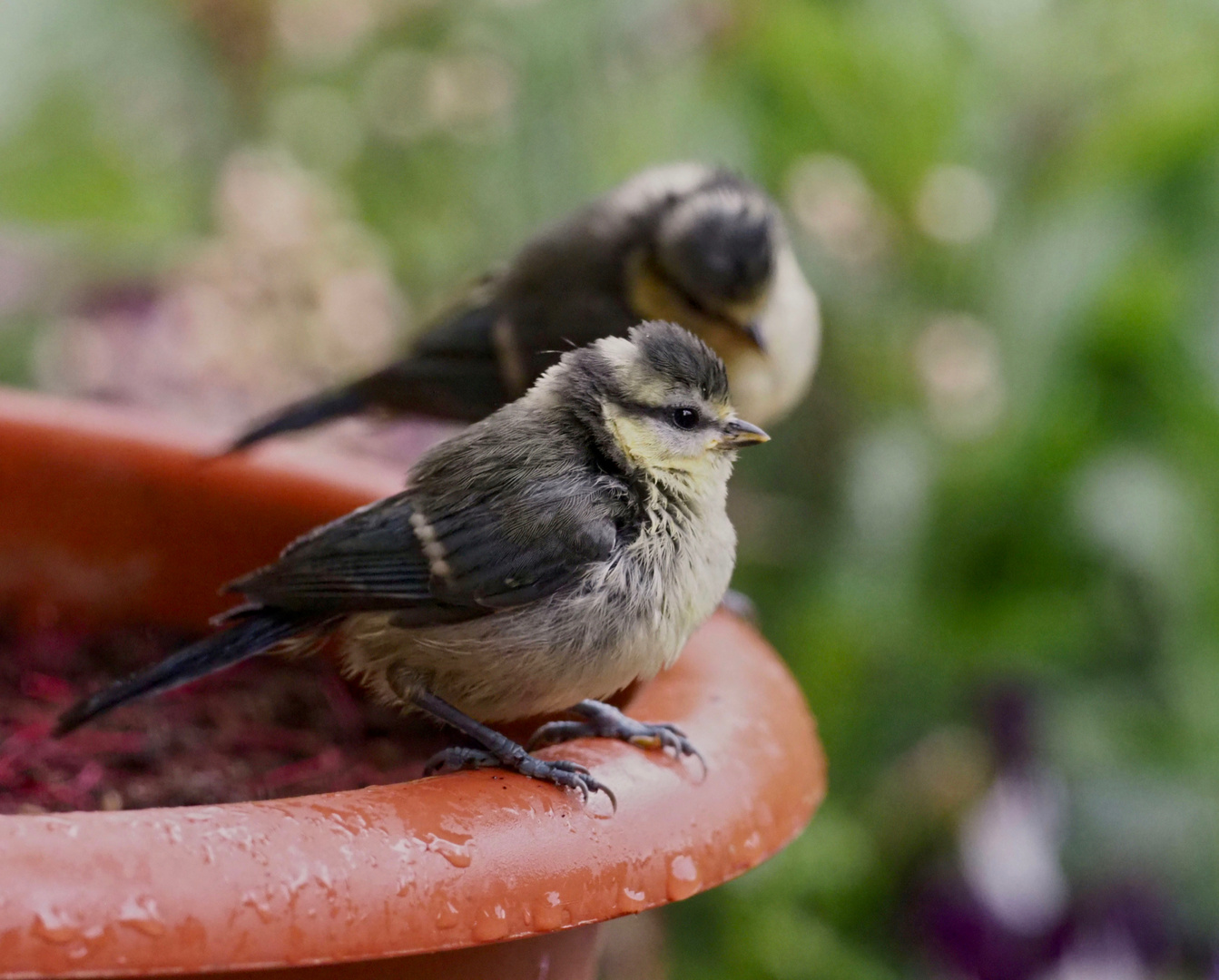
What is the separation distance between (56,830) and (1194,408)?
7.78ft

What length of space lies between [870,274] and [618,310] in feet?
3.78

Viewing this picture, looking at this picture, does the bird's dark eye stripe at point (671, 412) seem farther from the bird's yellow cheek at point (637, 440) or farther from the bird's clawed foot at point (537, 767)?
the bird's clawed foot at point (537, 767)

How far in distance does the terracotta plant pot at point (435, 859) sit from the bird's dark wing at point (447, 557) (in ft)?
0.58

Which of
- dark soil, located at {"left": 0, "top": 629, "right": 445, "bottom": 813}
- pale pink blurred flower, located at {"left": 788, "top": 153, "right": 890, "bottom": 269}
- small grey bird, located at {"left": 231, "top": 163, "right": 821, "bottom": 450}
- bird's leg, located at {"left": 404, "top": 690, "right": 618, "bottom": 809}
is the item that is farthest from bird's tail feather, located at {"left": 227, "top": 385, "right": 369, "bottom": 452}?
pale pink blurred flower, located at {"left": 788, "top": 153, "right": 890, "bottom": 269}

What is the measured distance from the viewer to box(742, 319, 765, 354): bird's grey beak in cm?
209

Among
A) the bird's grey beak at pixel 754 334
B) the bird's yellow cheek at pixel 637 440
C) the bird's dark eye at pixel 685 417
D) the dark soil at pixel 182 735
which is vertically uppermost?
the bird's dark eye at pixel 685 417

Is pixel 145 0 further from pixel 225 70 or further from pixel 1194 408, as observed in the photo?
pixel 1194 408

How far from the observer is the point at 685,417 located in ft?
4.93

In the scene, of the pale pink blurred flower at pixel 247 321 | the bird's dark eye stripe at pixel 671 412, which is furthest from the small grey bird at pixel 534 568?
the pale pink blurred flower at pixel 247 321

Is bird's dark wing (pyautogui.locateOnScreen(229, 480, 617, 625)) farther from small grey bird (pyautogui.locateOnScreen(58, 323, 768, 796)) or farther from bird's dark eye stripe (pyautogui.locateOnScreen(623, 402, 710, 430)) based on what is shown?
bird's dark eye stripe (pyautogui.locateOnScreen(623, 402, 710, 430))

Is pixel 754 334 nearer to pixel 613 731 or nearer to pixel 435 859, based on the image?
pixel 613 731

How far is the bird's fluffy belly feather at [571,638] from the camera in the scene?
4.49ft

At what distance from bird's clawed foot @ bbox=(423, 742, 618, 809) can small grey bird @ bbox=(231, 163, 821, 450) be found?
79cm

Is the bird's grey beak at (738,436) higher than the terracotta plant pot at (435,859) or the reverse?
higher
